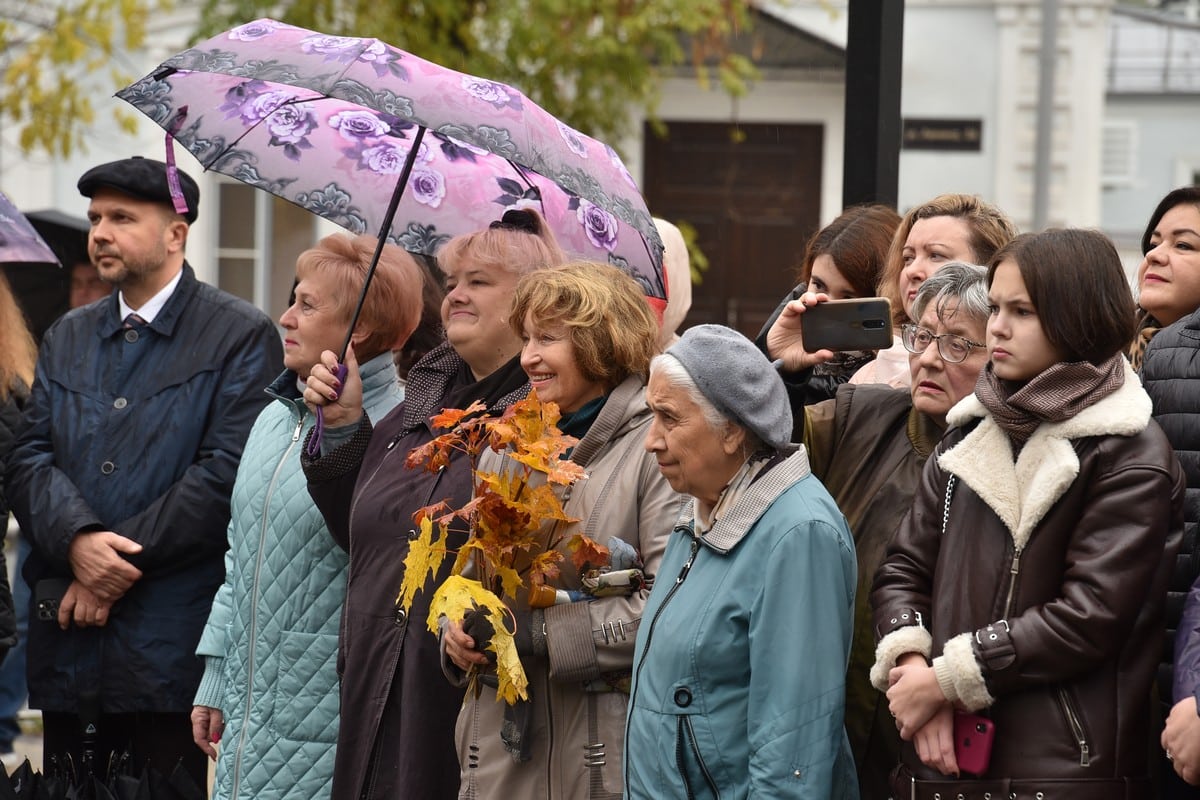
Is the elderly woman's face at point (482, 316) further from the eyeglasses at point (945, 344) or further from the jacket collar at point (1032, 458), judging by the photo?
the jacket collar at point (1032, 458)

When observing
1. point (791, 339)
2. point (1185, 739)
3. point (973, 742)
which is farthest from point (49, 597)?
point (1185, 739)

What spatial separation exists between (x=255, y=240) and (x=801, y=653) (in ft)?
36.7

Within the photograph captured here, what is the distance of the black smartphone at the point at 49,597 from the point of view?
5008 mm

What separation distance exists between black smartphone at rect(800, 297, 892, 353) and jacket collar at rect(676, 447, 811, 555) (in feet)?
1.66

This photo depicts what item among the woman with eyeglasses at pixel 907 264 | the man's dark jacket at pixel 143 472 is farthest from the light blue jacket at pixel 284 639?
the woman with eyeglasses at pixel 907 264

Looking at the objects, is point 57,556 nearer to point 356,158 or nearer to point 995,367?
point 356,158

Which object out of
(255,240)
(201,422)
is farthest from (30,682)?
(255,240)

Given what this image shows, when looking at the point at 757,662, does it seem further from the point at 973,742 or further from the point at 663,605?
the point at 973,742

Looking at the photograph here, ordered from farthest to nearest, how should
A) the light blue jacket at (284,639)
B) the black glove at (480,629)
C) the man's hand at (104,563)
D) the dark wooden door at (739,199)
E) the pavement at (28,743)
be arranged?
the dark wooden door at (739,199)
the pavement at (28,743)
the man's hand at (104,563)
the light blue jacket at (284,639)
the black glove at (480,629)

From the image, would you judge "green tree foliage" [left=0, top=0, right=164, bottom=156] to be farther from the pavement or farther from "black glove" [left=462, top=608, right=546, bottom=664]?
"black glove" [left=462, top=608, right=546, bottom=664]

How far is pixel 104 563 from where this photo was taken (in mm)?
4871

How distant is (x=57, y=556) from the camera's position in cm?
496

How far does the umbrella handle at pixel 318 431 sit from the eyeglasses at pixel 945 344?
4.80 ft

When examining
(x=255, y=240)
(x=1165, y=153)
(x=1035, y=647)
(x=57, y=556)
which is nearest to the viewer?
(x=1035, y=647)
